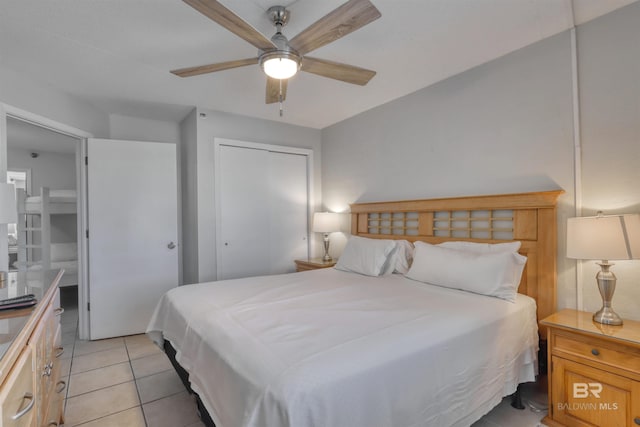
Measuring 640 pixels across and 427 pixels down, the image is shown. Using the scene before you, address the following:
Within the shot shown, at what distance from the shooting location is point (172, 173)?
3.64 meters

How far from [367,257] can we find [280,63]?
1.87 m

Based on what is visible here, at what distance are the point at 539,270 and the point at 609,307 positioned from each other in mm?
455

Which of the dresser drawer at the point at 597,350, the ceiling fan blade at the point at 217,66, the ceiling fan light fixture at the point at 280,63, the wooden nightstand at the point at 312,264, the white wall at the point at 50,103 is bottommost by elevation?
the dresser drawer at the point at 597,350

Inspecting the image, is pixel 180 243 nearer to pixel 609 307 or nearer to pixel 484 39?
pixel 484 39

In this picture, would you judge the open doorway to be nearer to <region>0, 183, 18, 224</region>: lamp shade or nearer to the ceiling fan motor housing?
<region>0, 183, 18, 224</region>: lamp shade

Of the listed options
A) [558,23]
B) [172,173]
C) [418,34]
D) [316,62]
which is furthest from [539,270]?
[172,173]

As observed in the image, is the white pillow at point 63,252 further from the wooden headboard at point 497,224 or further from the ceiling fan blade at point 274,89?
the wooden headboard at point 497,224

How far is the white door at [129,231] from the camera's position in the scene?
3.26 meters

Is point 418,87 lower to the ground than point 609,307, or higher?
higher

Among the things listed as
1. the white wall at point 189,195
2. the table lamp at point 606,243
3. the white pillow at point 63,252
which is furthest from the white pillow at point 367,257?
the white pillow at point 63,252

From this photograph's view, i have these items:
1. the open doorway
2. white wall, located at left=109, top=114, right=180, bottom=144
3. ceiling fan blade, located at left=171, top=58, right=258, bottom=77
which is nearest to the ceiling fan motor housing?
ceiling fan blade, located at left=171, top=58, right=258, bottom=77

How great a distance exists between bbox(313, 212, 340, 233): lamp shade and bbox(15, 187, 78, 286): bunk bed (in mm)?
3612

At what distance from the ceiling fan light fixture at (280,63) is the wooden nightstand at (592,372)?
2175 millimetres

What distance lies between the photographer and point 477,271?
7.17 feet
